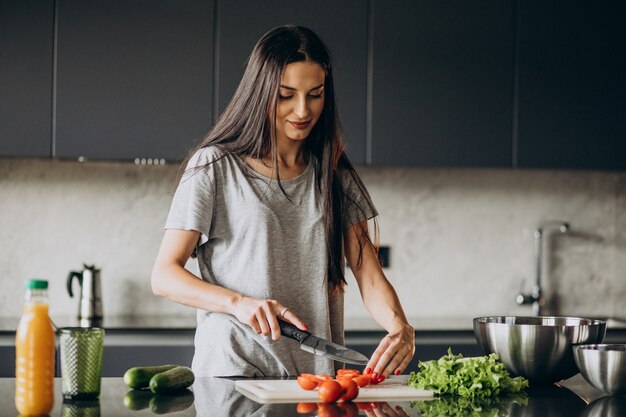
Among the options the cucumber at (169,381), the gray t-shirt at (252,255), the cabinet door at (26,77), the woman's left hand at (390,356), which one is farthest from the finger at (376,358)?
the cabinet door at (26,77)

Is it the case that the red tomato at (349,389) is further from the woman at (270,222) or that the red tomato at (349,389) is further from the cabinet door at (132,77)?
the cabinet door at (132,77)

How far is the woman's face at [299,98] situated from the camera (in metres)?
1.99

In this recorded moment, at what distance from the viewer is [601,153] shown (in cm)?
365

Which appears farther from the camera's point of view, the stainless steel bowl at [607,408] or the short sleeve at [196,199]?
the short sleeve at [196,199]

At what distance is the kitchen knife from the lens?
1762mm

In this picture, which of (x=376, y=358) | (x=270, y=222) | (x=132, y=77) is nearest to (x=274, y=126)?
(x=270, y=222)

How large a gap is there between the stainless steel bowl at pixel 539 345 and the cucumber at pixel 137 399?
69cm

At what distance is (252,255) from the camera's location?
6.44 feet

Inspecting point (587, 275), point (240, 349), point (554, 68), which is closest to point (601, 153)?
point (554, 68)

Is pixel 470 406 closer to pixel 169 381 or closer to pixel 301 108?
pixel 169 381

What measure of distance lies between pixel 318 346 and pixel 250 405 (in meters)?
0.26

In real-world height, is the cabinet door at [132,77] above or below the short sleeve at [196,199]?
above

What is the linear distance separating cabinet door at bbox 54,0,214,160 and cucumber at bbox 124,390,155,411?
1808 millimetres

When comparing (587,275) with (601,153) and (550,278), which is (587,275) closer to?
(550,278)
